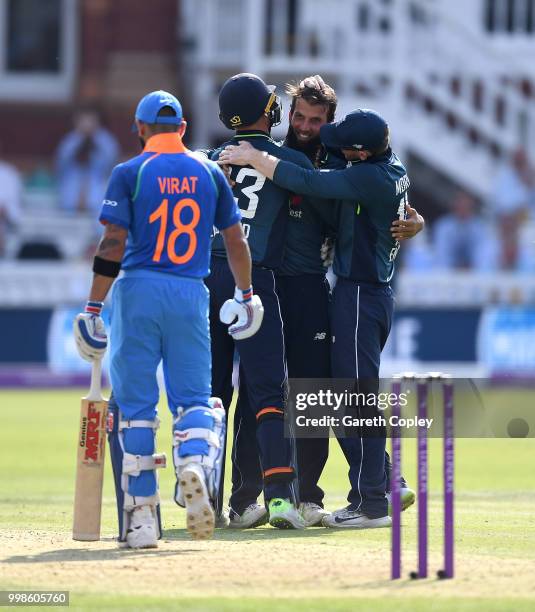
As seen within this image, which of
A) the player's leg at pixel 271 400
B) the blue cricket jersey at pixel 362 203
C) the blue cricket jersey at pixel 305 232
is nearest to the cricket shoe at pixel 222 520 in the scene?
the player's leg at pixel 271 400

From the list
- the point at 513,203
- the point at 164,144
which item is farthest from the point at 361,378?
the point at 513,203

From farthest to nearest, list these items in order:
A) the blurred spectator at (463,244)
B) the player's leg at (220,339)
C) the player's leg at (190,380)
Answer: the blurred spectator at (463,244)
the player's leg at (220,339)
the player's leg at (190,380)

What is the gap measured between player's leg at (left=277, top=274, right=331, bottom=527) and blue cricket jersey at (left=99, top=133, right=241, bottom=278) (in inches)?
45.9

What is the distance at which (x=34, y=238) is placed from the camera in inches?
910

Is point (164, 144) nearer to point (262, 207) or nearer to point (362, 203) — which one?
point (262, 207)

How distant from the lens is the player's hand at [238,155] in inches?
331

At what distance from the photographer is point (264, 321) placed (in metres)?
8.41

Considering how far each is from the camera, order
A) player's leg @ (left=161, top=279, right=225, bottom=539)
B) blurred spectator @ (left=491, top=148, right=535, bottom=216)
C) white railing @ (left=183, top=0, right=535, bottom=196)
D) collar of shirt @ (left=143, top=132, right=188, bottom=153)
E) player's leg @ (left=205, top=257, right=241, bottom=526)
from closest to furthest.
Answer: player's leg @ (left=161, top=279, right=225, bottom=539) < collar of shirt @ (left=143, top=132, right=188, bottom=153) < player's leg @ (left=205, top=257, right=241, bottom=526) < blurred spectator @ (left=491, top=148, right=535, bottom=216) < white railing @ (left=183, top=0, right=535, bottom=196)

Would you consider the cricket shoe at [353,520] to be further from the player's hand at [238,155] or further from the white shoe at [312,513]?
the player's hand at [238,155]

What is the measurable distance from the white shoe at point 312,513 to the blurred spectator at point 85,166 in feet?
48.9

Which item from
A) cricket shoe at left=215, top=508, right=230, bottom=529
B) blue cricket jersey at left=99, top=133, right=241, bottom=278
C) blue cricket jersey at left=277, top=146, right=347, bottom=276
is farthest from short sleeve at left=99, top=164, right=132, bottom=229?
cricket shoe at left=215, top=508, right=230, bottom=529

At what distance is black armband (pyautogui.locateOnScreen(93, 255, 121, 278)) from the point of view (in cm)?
735

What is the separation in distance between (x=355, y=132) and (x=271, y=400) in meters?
1.46

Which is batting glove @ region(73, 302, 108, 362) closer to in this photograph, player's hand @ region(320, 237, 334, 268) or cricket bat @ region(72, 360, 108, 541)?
cricket bat @ region(72, 360, 108, 541)
